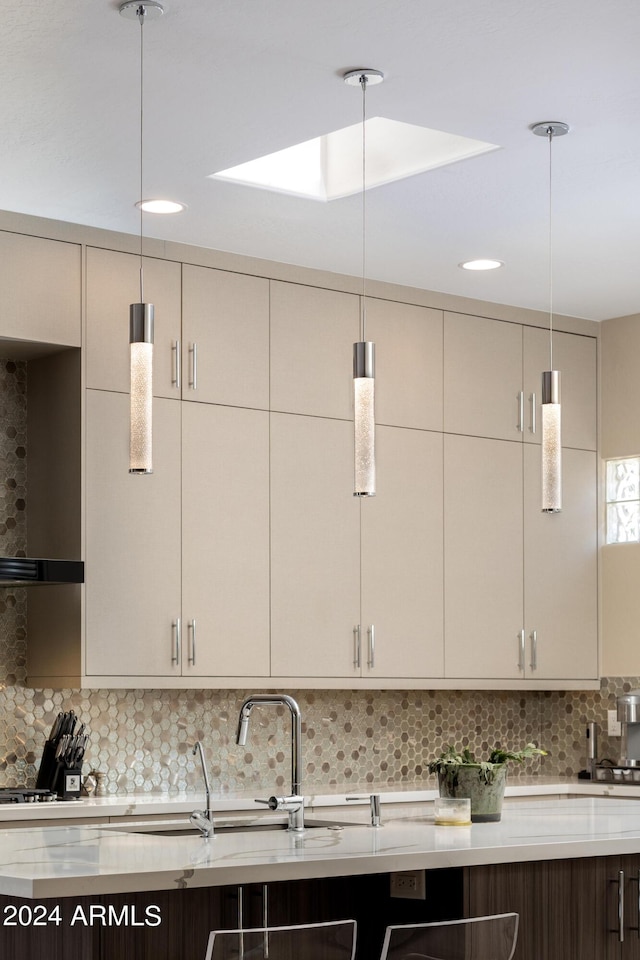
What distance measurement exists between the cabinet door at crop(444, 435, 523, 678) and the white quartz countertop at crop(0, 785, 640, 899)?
83.2 inches

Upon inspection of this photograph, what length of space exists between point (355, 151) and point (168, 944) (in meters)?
2.69

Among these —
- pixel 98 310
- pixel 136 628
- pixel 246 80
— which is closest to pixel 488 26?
pixel 246 80

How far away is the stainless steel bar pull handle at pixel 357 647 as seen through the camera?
5422 mm

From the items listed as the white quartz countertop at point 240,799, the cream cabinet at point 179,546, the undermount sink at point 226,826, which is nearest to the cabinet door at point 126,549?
the cream cabinet at point 179,546

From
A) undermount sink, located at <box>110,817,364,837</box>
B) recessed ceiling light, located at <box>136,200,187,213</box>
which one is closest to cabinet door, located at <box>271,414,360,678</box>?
recessed ceiling light, located at <box>136,200,187,213</box>

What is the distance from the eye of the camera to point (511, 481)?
605cm

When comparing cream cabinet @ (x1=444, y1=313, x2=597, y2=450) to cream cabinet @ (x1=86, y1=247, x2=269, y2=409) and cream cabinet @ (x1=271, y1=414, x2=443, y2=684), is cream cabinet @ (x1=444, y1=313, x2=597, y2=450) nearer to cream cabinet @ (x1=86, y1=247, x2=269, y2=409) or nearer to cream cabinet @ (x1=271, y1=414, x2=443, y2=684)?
cream cabinet @ (x1=271, y1=414, x2=443, y2=684)

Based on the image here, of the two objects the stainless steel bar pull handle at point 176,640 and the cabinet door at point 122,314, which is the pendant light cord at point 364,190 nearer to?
the cabinet door at point 122,314

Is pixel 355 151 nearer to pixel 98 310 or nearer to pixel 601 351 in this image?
pixel 98 310

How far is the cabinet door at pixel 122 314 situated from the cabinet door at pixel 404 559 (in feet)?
3.40

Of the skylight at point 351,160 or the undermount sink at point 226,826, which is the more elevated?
the skylight at point 351,160

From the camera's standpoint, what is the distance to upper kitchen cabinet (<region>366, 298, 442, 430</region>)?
5.66 metres

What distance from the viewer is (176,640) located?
16.1 feet

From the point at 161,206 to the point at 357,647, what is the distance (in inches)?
74.8
